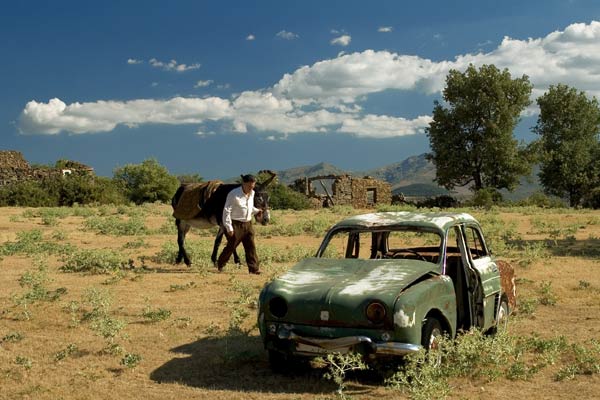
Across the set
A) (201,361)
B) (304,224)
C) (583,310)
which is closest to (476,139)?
(304,224)

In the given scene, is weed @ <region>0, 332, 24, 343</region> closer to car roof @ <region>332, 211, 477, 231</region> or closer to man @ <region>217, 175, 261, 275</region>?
car roof @ <region>332, 211, 477, 231</region>

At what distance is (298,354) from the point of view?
211 inches

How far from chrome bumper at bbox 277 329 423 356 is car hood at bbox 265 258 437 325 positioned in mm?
142

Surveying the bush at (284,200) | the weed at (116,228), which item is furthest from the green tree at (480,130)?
the weed at (116,228)

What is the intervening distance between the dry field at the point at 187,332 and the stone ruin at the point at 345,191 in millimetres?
30507

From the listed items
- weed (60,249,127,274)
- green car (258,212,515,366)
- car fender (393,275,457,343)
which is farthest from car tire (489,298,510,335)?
weed (60,249,127,274)

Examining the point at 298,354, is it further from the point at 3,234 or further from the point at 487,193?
the point at 487,193

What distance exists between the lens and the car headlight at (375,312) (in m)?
5.06

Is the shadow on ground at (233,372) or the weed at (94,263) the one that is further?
the weed at (94,263)

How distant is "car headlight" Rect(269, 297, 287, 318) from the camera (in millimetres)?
5457

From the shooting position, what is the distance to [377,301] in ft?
16.6

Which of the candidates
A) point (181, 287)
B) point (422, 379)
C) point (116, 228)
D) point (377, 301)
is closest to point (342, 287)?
point (377, 301)

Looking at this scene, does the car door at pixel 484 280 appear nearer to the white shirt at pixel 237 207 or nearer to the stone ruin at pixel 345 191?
the white shirt at pixel 237 207

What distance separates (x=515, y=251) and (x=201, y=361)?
1013cm
